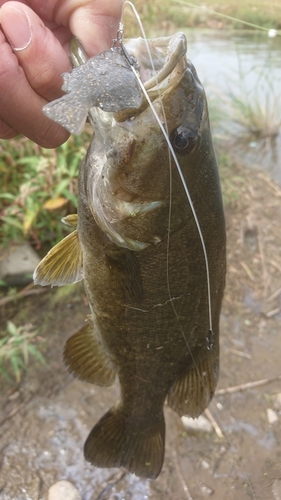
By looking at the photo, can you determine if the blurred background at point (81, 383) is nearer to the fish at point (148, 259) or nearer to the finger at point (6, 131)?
the fish at point (148, 259)

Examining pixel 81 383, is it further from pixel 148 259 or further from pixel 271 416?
pixel 148 259

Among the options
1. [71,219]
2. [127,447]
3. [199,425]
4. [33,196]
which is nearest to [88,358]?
[127,447]

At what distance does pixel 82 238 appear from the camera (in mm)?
1542

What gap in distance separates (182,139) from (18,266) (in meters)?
2.43

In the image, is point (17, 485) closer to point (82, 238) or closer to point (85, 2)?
point (82, 238)

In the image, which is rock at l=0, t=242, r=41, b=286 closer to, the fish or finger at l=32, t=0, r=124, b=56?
the fish

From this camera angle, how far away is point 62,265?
1.60 metres

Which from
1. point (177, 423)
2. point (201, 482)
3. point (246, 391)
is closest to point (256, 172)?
point (246, 391)

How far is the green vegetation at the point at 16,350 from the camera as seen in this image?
2693 millimetres

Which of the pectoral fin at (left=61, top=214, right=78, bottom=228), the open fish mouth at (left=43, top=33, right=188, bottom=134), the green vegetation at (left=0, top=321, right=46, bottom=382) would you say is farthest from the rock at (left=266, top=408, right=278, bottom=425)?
the open fish mouth at (left=43, top=33, right=188, bottom=134)

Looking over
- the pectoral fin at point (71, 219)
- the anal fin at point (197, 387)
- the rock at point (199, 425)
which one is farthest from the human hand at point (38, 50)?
the rock at point (199, 425)

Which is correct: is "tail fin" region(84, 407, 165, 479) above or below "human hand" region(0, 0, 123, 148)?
below

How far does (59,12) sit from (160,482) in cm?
249

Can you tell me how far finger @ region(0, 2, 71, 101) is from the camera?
121cm
